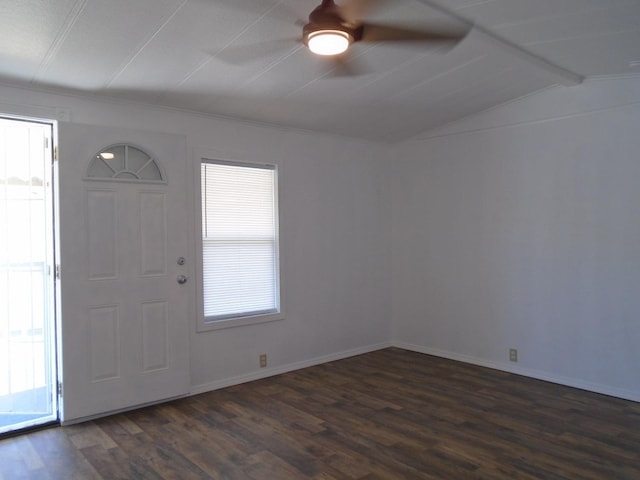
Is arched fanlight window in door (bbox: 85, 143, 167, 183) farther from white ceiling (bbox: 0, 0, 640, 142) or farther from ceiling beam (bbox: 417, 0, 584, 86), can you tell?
ceiling beam (bbox: 417, 0, 584, 86)

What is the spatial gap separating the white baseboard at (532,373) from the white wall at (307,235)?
51 centimetres

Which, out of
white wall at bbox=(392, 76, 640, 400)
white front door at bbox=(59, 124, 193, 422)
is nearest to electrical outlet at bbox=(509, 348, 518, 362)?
white wall at bbox=(392, 76, 640, 400)

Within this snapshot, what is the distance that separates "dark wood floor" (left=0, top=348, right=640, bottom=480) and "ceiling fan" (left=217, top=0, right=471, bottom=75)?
2346 millimetres

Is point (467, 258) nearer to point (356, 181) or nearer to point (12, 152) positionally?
point (356, 181)

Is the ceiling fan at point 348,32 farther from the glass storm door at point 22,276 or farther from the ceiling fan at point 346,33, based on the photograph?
the glass storm door at point 22,276

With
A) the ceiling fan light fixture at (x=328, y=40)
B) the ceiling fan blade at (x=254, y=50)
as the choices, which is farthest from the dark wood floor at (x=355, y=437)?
the ceiling fan blade at (x=254, y=50)

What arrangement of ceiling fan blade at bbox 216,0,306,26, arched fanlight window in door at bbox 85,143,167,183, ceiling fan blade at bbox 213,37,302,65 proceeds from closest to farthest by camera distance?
ceiling fan blade at bbox 216,0,306,26
ceiling fan blade at bbox 213,37,302,65
arched fanlight window in door at bbox 85,143,167,183

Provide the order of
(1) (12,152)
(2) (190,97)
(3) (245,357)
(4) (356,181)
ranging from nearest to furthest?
(2) (190,97) < (1) (12,152) < (3) (245,357) < (4) (356,181)

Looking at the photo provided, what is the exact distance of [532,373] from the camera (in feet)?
14.4

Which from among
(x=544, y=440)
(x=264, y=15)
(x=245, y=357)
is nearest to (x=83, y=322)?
(x=245, y=357)

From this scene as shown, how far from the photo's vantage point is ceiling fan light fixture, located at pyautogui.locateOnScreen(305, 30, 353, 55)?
236 centimetres

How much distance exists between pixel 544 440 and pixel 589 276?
1671 millimetres

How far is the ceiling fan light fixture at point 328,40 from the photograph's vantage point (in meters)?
2.36

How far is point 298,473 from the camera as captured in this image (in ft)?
8.66
